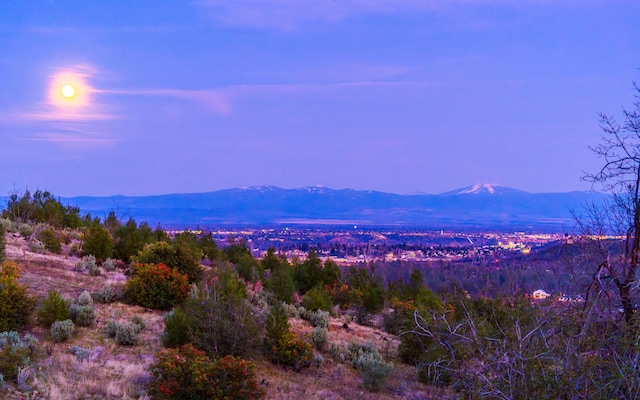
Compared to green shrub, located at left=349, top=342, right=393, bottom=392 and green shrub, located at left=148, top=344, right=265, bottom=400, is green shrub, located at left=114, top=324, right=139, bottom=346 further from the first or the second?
green shrub, located at left=349, top=342, right=393, bottom=392

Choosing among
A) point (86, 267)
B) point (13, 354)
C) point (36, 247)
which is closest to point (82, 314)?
point (13, 354)

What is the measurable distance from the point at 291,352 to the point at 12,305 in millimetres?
6821

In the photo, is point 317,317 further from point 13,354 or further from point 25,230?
point 25,230

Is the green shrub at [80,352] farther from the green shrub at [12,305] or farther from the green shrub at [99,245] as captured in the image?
the green shrub at [99,245]

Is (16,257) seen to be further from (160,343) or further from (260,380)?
(260,380)

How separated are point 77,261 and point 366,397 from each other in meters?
13.0

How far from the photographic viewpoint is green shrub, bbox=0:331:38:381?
935cm

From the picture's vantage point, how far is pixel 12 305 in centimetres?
1277

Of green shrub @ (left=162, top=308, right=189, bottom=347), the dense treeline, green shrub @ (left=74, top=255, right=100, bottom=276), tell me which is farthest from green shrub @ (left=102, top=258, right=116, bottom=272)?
green shrub @ (left=162, top=308, right=189, bottom=347)

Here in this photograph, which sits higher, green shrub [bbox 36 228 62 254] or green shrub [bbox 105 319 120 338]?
green shrub [bbox 36 228 62 254]

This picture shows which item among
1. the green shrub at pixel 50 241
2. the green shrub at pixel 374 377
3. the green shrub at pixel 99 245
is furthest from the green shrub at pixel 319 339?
the green shrub at pixel 50 241

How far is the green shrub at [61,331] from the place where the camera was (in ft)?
41.2

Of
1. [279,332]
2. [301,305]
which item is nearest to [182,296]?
[279,332]

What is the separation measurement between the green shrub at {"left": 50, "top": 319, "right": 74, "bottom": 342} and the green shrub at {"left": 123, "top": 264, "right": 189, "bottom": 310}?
15.0 ft
